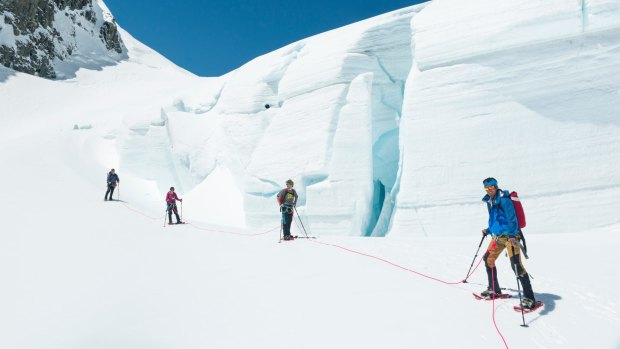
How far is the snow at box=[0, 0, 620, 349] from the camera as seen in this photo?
172 inches

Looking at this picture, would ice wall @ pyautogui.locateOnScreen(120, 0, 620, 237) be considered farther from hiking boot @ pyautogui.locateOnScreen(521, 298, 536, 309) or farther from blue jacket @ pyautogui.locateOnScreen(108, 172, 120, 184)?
hiking boot @ pyautogui.locateOnScreen(521, 298, 536, 309)

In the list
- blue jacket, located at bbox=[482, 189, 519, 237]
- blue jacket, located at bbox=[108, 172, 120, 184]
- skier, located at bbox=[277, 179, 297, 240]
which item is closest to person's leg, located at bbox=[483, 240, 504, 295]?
blue jacket, located at bbox=[482, 189, 519, 237]

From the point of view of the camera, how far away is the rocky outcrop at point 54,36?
39.8 metres

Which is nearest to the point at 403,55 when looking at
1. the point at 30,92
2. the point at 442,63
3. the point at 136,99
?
the point at 442,63

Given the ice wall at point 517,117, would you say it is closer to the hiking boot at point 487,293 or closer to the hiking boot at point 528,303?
the hiking boot at point 487,293

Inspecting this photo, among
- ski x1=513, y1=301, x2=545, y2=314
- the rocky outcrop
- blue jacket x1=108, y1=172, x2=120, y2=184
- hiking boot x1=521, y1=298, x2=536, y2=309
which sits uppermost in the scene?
the rocky outcrop

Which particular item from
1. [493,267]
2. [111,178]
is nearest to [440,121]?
[493,267]

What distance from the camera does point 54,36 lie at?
4497 cm

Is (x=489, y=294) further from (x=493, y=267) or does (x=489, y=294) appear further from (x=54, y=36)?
(x=54, y=36)

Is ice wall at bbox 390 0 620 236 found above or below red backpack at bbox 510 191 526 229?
above

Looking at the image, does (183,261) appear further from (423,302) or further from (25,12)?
(25,12)

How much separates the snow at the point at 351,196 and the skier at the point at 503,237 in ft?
0.85

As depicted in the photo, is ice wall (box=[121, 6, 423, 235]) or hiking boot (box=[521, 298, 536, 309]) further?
ice wall (box=[121, 6, 423, 235])

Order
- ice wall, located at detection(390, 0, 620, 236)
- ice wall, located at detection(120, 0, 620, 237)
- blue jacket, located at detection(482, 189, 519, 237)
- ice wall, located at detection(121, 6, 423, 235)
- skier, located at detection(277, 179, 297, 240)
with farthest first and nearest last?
ice wall, located at detection(121, 6, 423, 235) < ice wall, located at detection(120, 0, 620, 237) < ice wall, located at detection(390, 0, 620, 236) < skier, located at detection(277, 179, 297, 240) < blue jacket, located at detection(482, 189, 519, 237)
